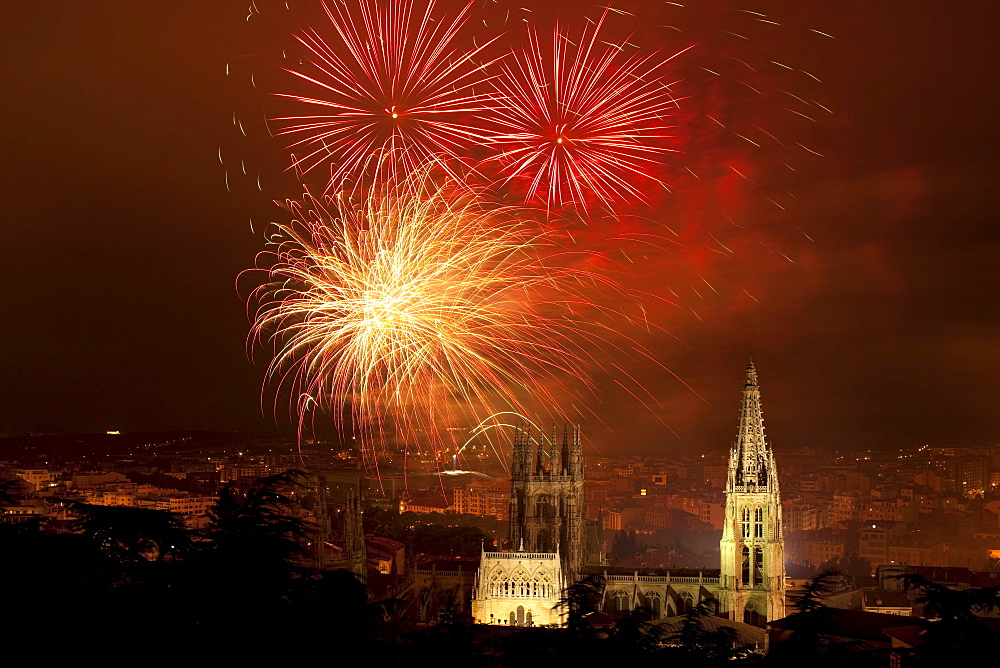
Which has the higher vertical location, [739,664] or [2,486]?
[2,486]

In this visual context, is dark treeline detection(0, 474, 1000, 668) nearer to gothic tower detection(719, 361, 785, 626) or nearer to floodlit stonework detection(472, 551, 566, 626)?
floodlit stonework detection(472, 551, 566, 626)

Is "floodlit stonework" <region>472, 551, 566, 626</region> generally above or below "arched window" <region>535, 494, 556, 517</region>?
below

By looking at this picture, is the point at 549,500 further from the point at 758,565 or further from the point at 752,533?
the point at 758,565

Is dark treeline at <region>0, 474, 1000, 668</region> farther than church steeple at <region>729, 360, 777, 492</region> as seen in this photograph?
No

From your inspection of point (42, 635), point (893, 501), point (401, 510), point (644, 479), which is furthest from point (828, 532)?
point (42, 635)

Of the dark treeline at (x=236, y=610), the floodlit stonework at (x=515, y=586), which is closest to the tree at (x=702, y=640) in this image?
the dark treeline at (x=236, y=610)

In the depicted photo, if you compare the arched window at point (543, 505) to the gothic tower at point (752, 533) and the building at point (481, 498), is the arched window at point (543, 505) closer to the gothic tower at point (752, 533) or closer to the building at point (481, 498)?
the gothic tower at point (752, 533)

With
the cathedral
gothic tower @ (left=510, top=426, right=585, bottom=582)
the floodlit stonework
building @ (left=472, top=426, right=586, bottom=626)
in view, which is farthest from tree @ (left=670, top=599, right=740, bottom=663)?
gothic tower @ (left=510, top=426, right=585, bottom=582)

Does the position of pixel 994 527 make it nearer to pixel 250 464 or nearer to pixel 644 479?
pixel 644 479

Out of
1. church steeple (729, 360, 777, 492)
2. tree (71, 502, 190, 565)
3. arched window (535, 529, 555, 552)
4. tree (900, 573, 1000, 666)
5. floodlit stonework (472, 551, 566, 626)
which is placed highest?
church steeple (729, 360, 777, 492)
